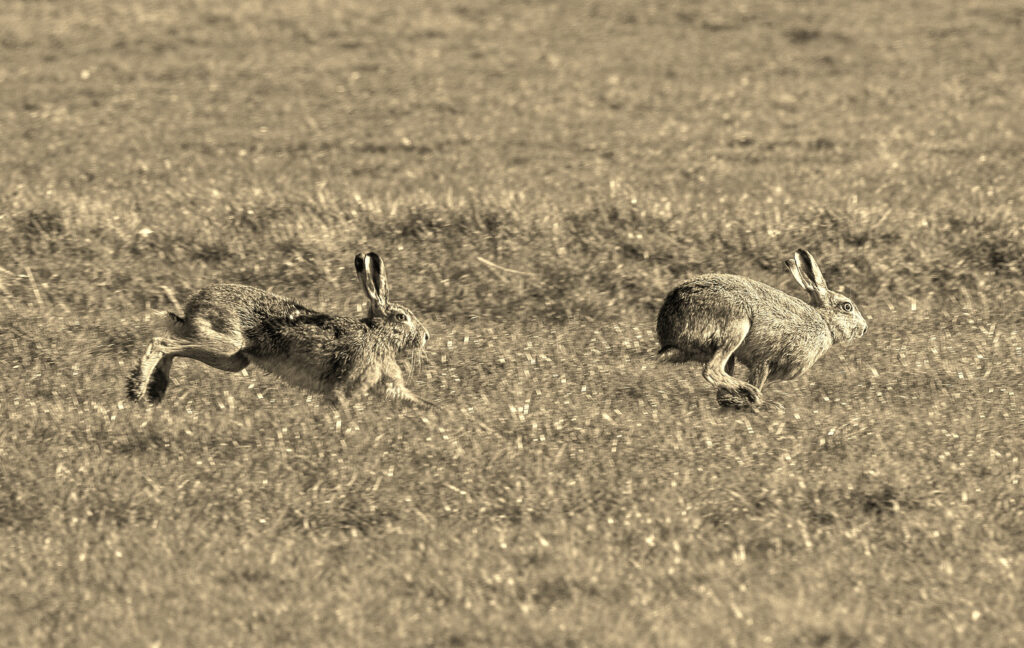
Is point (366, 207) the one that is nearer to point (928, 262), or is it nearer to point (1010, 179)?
point (928, 262)

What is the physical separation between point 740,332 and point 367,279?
241 centimetres

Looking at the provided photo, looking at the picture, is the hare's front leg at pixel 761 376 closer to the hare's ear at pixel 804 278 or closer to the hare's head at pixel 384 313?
the hare's ear at pixel 804 278

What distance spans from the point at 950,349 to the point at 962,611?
3923 millimetres

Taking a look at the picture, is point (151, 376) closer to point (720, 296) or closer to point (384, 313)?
point (384, 313)

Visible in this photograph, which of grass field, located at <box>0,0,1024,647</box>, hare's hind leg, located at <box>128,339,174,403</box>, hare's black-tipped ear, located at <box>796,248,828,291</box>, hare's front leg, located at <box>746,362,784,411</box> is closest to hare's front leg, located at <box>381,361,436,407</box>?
grass field, located at <box>0,0,1024,647</box>

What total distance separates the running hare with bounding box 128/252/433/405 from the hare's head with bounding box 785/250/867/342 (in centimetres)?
279

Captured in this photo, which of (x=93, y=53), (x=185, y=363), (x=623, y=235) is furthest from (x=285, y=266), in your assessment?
(x=93, y=53)

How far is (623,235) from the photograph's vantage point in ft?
41.4

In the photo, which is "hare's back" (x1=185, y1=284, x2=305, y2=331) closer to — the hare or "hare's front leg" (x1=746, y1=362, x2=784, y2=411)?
the hare

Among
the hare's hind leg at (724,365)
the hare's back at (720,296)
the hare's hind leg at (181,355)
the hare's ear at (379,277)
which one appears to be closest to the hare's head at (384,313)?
the hare's ear at (379,277)

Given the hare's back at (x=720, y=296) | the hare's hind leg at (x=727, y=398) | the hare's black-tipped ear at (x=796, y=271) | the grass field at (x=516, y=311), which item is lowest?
the grass field at (x=516, y=311)

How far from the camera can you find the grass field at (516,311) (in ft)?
24.4

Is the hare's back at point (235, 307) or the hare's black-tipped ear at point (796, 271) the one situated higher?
the hare's black-tipped ear at point (796, 271)

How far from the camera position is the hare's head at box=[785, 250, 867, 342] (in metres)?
10.0
